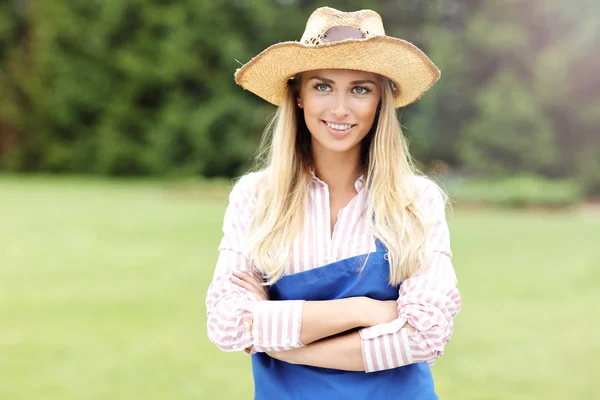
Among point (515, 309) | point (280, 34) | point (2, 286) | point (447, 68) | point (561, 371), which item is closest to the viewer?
point (561, 371)

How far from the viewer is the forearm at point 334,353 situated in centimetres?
188

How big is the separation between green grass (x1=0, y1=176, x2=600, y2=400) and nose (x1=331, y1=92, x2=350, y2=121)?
8.70 ft

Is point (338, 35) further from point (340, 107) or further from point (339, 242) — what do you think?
point (339, 242)

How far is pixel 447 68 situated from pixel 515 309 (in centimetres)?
1357

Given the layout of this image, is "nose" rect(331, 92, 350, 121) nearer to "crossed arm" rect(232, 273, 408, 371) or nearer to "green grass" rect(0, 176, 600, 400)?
"crossed arm" rect(232, 273, 408, 371)

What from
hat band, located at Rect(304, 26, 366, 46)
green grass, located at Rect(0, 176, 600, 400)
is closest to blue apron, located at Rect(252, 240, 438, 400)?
hat band, located at Rect(304, 26, 366, 46)

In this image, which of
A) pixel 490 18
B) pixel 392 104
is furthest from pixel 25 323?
pixel 490 18

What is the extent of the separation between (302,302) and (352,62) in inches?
25.7

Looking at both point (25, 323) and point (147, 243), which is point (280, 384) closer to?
point (25, 323)

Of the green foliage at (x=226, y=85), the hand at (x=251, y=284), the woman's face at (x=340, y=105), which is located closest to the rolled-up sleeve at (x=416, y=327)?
the hand at (x=251, y=284)

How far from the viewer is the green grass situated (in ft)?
14.6

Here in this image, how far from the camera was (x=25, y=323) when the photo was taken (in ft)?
18.1

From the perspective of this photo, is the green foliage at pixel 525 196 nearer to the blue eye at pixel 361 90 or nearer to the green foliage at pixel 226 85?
the green foliage at pixel 226 85

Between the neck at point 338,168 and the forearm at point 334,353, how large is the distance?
460mm
